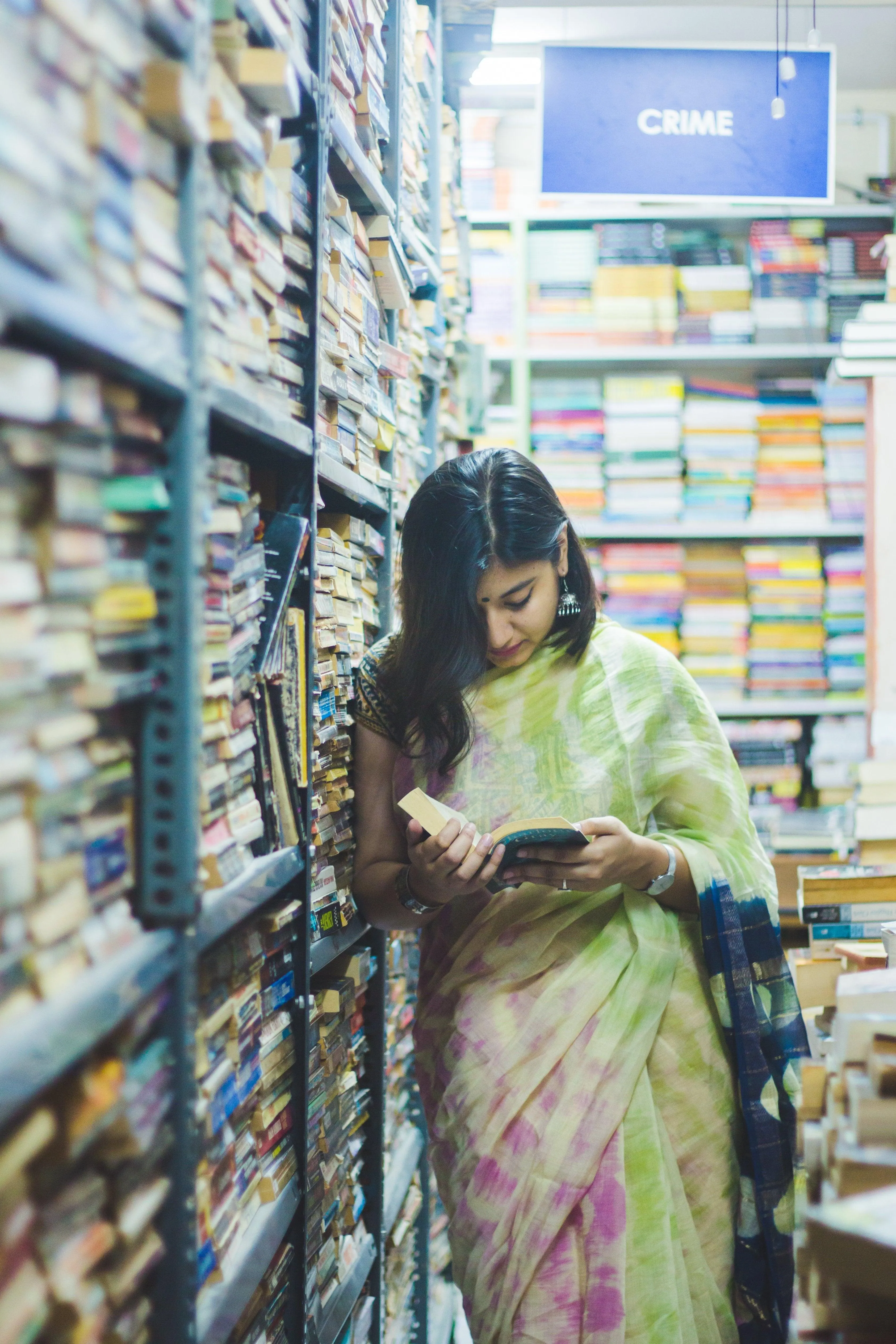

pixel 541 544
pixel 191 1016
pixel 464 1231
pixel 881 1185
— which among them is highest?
pixel 541 544

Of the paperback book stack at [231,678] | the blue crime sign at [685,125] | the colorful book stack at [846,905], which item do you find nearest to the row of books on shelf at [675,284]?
the blue crime sign at [685,125]

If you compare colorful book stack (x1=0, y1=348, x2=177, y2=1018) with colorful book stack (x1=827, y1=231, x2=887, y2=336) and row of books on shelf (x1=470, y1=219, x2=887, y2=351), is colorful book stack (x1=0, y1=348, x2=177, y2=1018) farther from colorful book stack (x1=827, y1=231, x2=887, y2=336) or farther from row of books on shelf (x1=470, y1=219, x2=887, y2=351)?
colorful book stack (x1=827, y1=231, x2=887, y2=336)

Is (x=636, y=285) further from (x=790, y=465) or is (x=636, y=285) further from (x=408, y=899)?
(x=408, y=899)

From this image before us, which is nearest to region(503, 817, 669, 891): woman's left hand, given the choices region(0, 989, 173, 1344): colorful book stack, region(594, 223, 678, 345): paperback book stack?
region(0, 989, 173, 1344): colorful book stack

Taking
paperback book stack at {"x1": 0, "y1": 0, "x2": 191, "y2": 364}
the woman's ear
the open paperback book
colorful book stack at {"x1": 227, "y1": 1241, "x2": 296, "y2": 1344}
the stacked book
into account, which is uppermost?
the stacked book

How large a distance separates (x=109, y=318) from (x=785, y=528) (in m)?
3.48

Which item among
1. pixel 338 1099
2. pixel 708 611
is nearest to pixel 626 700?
pixel 338 1099

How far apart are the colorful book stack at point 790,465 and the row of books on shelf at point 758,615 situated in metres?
0.13

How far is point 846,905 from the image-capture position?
7.03 feet

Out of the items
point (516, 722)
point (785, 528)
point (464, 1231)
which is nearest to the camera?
point (464, 1231)

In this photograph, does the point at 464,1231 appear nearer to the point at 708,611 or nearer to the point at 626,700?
the point at 626,700

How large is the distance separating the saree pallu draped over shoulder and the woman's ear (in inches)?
4.4

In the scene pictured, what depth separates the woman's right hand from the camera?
144cm

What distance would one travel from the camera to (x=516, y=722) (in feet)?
5.41
